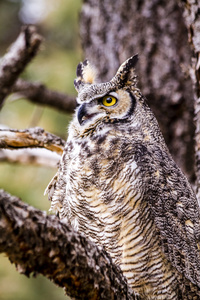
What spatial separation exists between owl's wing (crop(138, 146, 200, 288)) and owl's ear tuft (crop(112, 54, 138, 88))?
0.35 metres

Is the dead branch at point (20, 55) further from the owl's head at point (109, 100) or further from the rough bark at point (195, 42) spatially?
the rough bark at point (195, 42)

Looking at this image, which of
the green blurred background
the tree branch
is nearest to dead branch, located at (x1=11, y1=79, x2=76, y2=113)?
the green blurred background

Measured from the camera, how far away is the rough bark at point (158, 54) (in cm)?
282

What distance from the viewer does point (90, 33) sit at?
3117mm

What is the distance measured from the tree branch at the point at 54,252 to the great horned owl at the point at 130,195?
1.38 ft

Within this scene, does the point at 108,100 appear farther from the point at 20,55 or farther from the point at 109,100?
the point at 20,55

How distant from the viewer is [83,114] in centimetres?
186

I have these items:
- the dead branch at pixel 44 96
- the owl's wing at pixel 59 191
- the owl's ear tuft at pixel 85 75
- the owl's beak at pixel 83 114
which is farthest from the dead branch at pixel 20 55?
the dead branch at pixel 44 96

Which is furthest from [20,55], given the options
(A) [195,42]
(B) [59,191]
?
(A) [195,42]

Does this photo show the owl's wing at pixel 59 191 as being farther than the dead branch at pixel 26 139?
No

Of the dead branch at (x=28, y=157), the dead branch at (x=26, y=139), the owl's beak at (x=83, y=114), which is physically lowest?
the dead branch at (x=26, y=139)

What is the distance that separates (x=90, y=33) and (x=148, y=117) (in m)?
1.44

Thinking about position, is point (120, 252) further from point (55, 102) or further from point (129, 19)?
point (129, 19)

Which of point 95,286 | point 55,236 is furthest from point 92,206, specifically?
point 55,236
